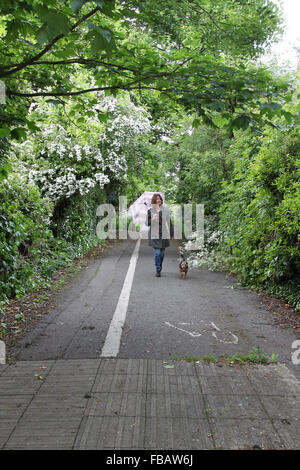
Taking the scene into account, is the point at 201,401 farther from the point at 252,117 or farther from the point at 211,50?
the point at 211,50

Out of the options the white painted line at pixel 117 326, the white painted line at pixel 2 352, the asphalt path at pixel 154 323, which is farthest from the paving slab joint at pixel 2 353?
the white painted line at pixel 117 326

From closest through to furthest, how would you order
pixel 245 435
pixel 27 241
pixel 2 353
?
pixel 245 435 → pixel 2 353 → pixel 27 241

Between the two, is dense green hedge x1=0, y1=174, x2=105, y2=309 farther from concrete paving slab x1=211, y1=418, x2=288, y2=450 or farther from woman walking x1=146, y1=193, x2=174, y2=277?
concrete paving slab x1=211, y1=418, x2=288, y2=450

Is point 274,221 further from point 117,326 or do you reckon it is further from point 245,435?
point 245,435

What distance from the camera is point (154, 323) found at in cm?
601

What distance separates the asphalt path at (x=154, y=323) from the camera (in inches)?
190

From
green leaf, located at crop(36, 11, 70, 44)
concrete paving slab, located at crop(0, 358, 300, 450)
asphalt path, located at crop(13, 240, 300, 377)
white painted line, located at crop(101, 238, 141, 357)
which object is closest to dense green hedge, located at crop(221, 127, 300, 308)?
asphalt path, located at crop(13, 240, 300, 377)

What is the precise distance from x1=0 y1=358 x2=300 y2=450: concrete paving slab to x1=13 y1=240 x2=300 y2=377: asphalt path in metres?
0.43

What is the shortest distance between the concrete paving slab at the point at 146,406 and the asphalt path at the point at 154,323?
0.43 m

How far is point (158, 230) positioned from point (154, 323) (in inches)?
193

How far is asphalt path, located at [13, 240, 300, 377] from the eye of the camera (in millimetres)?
4832

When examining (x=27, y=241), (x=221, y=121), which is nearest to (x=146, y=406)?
(x=221, y=121)
